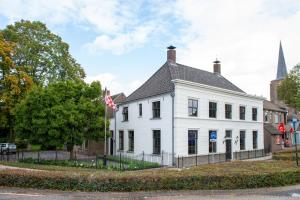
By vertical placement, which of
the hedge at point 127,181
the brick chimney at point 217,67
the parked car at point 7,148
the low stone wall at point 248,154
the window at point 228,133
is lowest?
the low stone wall at point 248,154

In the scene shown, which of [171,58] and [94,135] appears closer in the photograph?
[94,135]

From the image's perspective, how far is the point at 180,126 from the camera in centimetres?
2608

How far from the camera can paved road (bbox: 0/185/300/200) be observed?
37.8ft

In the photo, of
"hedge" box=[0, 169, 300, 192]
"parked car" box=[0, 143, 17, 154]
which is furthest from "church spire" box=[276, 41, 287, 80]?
"hedge" box=[0, 169, 300, 192]

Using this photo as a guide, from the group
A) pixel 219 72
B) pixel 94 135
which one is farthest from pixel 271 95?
pixel 94 135

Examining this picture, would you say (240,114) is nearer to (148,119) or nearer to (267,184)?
(148,119)

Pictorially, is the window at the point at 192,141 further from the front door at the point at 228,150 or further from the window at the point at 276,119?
the window at the point at 276,119

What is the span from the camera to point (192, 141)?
2745cm

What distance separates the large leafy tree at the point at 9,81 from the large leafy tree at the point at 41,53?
1746 mm

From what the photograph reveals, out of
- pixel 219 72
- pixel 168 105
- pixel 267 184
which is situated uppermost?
pixel 219 72

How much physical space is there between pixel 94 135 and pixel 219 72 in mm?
17944

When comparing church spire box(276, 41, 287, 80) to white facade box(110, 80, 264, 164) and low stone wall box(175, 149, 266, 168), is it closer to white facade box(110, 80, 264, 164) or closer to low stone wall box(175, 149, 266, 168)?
white facade box(110, 80, 264, 164)

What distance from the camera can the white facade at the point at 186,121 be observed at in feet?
86.2

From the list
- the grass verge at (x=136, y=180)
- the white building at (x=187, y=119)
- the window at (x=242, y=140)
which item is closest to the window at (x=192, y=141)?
the white building at (x=187, y=119)
